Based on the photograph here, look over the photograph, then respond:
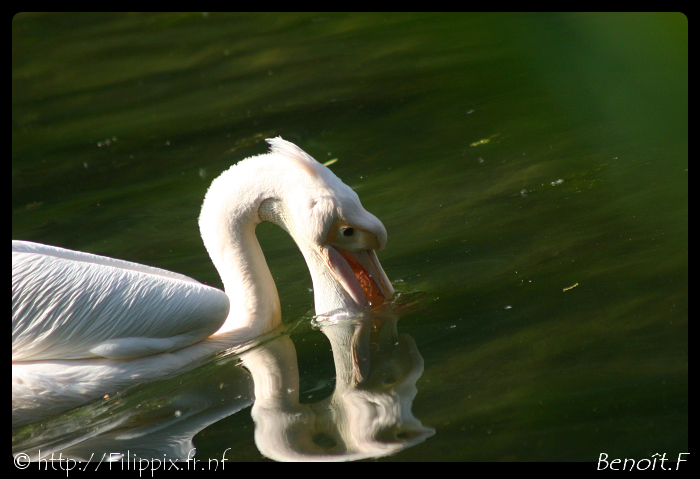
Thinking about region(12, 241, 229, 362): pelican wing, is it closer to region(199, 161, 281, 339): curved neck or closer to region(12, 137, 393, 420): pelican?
region(12, 137, 393, 420): pelican

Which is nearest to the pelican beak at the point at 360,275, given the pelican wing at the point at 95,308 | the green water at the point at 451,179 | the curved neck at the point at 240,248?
the green water at the point at 451,179

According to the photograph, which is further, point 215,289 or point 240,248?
point 240,248

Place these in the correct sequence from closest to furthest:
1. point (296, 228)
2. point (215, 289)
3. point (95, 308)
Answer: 1. point (95, 308)
2. point (215, 289)
3. point (296, 228)

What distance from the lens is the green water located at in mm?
2406

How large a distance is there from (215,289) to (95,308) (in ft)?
1.62

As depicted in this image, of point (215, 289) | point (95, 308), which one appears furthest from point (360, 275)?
point (95, 308)

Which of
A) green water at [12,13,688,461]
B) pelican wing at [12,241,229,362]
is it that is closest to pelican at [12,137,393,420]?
pelican wing at [12,241,229,362]

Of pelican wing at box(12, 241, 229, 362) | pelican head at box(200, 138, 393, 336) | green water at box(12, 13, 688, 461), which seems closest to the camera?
green water at box(12, 13, 688, 461)

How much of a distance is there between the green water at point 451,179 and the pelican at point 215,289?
22cm

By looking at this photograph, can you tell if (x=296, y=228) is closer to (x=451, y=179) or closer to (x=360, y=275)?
(x=360, y=275)

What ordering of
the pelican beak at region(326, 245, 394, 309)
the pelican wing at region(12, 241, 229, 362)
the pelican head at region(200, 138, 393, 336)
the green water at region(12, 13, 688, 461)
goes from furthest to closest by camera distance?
the pelican beak at region(326, 245, 394, 309) < the pelican head at region(200, 138, 393, 336) < the pelican wing at region(12, 241, 229, 362) < the green water at region(12, 13, 688, 461)

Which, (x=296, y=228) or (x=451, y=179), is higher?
(x=296, y=228)

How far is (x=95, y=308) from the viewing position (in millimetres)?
3021

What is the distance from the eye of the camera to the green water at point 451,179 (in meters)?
2.41
